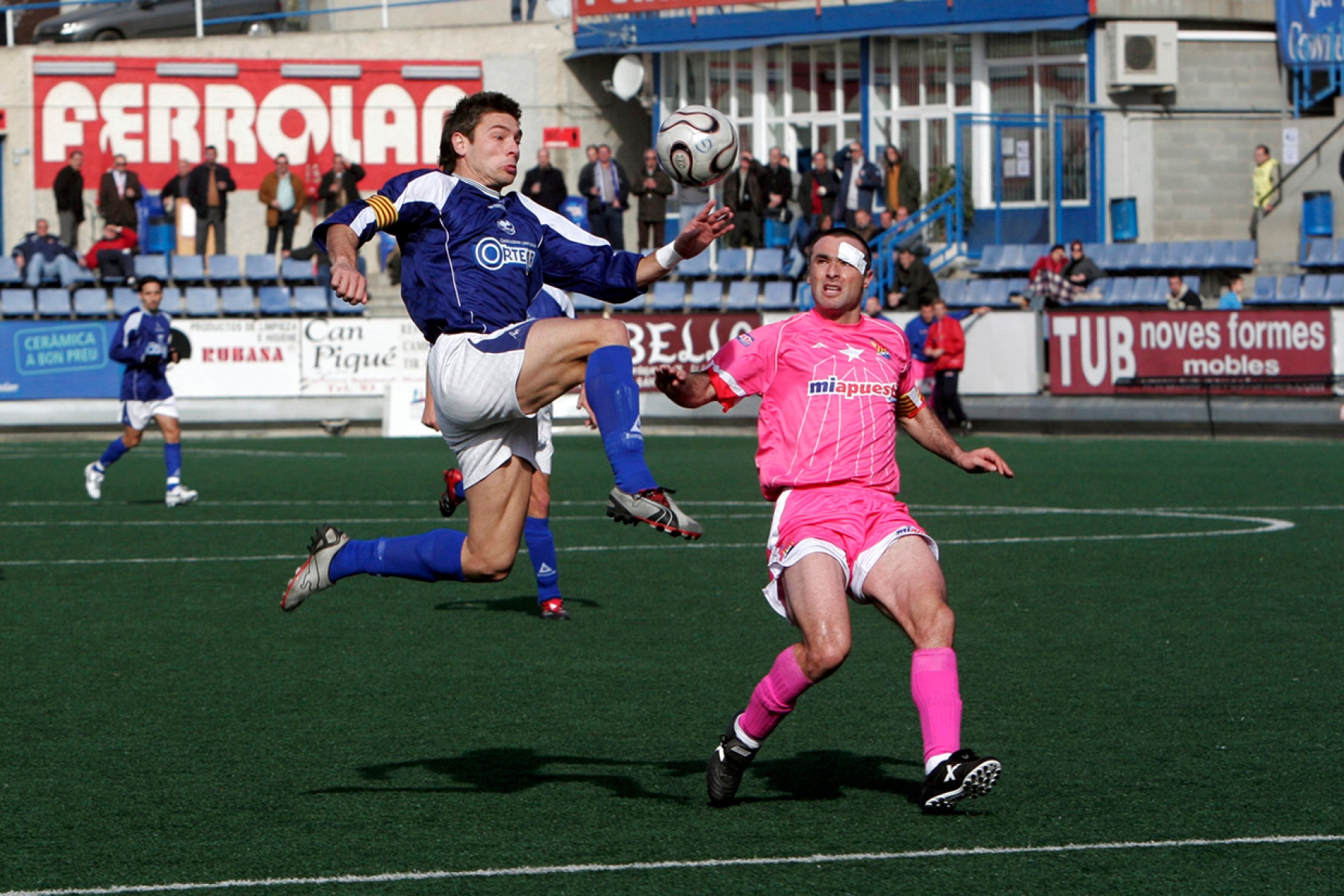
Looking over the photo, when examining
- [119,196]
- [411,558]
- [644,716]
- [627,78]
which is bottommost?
[644,716]

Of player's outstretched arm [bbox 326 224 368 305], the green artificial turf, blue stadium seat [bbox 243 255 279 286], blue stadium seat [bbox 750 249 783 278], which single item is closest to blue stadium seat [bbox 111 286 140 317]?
blue stadium seat [bbox 243 255 279 286]


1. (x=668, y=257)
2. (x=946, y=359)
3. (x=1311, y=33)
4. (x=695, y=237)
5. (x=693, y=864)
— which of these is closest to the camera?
(x=693, y=864)

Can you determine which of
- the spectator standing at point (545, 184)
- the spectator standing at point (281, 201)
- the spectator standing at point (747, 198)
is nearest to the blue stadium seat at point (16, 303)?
the spectator standing at point (281, 201)

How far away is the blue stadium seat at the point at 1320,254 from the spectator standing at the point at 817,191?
722cm

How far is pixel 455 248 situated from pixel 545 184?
77.5 ft

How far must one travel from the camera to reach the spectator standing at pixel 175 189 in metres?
32.4

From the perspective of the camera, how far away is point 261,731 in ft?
23.8

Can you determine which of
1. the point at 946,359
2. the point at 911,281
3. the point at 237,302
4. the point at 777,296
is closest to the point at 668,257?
the point at 946,359

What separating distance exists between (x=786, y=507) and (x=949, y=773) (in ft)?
3.24

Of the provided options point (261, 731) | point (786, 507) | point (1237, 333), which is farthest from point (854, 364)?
point (1237, 333)

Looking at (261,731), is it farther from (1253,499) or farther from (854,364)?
(1253,499)

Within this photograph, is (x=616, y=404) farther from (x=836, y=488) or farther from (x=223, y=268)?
(x=223, y=268)

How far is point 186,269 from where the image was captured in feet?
104

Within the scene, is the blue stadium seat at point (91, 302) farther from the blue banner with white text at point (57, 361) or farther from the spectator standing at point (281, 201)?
the spectator standing at point (281, 201)
